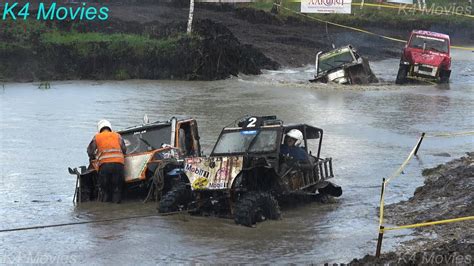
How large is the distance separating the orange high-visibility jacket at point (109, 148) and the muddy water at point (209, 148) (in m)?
0.77

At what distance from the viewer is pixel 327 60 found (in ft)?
102

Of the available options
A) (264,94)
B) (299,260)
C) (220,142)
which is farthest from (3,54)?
(299,260)

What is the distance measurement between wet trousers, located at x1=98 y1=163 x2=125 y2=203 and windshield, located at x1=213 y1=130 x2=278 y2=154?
1694 millimetres

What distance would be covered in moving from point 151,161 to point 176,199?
4.70ft

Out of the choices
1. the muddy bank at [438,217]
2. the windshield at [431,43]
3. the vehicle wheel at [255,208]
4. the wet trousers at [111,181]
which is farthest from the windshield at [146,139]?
the windshield at [431,43]

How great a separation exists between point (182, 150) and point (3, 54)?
2130 centimetres

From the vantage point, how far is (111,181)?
1386 cm

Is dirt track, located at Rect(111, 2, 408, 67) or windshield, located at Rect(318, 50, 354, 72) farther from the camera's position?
dirt track, located at Rect(111, 2, 408, 67)

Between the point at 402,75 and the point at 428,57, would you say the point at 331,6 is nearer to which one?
the point at 402,75

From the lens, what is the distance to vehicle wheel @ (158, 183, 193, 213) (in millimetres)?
12680

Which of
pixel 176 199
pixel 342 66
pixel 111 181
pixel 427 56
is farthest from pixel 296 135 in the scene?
pixel 427 56

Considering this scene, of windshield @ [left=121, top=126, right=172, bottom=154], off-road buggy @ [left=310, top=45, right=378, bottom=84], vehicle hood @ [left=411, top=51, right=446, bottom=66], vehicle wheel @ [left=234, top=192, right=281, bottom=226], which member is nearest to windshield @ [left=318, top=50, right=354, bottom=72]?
off-road buggy @ [left=310, top=45, right=378, bottom=84]

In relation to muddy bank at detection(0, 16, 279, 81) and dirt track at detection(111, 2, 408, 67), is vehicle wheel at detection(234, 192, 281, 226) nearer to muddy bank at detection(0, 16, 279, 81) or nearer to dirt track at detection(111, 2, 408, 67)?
muddy bank at detection(0, 16, 279, 81)

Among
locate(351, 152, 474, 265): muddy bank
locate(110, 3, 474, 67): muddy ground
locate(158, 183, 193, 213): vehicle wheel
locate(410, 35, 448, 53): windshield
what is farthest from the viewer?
locate(110, 3, 474, 67): muddy ground
